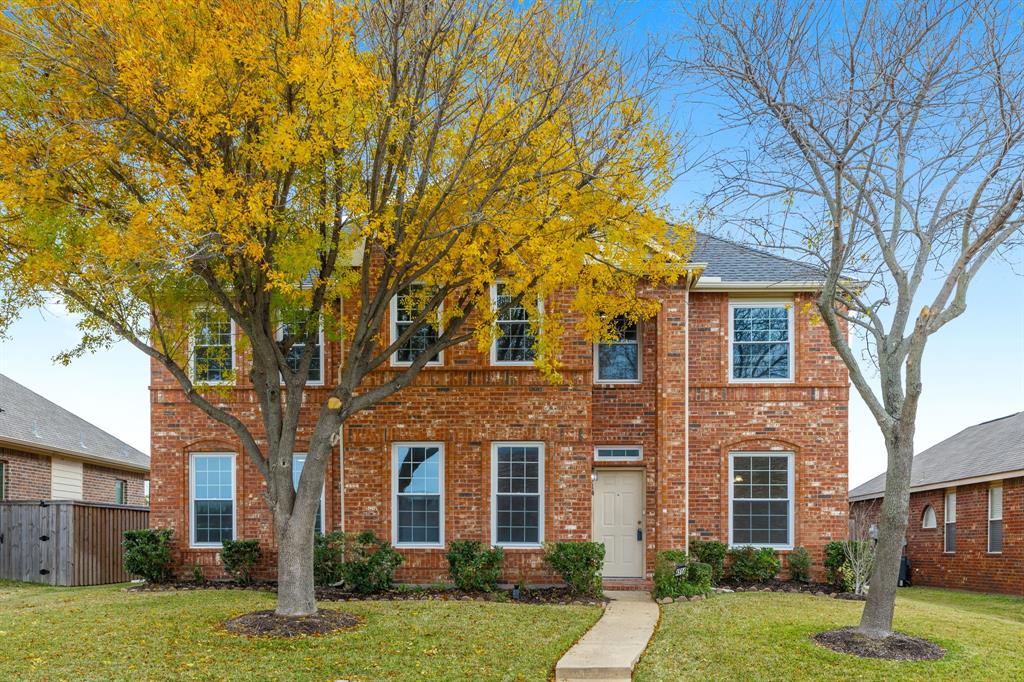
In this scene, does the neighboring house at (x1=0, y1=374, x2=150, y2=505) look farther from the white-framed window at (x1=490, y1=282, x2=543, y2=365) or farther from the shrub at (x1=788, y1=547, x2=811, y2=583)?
the shrub at (x1=788, y1=547, x2=811, y2=583)

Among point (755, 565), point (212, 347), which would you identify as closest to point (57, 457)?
point (212, 347)

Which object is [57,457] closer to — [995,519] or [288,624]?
[288,624]

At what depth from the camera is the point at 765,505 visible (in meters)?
16.8

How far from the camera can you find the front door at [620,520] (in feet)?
54.1

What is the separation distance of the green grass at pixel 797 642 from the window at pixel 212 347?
8.05m

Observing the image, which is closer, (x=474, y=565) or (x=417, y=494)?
(x=474, y=565)

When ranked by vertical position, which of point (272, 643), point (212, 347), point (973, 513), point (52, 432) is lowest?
point (973, 513)

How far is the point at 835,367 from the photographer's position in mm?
16812

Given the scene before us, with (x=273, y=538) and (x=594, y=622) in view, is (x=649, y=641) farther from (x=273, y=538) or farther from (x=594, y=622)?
(x=273, y=538)

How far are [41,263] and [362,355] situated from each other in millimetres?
4200

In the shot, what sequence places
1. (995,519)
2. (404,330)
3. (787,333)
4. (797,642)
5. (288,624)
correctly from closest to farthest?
(797,642), (288,624), (404,330), (787,333), (995,519)

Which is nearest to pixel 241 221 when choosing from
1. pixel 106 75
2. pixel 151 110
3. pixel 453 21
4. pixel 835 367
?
pixel 151 110

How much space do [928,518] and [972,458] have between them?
7.36 feet

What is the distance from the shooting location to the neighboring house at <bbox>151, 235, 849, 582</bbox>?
52.1 ft
